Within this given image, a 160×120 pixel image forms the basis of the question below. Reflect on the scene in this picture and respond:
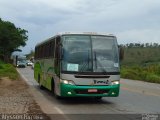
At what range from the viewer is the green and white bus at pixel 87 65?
16797 mm

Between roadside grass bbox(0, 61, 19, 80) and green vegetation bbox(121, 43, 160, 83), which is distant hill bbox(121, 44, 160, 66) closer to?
green vegetation bbox(121, 43, 160, 83)

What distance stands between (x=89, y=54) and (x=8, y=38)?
7763 cm

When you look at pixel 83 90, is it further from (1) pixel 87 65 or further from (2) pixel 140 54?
(2) pixel 140 54

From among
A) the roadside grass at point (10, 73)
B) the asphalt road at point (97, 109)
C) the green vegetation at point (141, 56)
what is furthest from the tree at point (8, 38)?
the asphalt road at point (97, 109)

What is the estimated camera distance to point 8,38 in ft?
305

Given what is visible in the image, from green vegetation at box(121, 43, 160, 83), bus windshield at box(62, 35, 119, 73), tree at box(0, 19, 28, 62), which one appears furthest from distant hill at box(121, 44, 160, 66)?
bus windshield at box(62, 35, 119, 73)

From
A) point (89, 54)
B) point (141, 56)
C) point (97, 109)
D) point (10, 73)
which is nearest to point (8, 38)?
point (141, 56)

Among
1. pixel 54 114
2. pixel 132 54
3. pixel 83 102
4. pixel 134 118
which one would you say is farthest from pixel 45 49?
pixel 132 54

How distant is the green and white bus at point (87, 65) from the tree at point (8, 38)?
74.3 metres

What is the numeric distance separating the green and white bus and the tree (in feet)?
244

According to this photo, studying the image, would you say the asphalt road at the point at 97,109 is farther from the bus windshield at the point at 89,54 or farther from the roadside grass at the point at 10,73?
the roadside grass at the point at 10,73

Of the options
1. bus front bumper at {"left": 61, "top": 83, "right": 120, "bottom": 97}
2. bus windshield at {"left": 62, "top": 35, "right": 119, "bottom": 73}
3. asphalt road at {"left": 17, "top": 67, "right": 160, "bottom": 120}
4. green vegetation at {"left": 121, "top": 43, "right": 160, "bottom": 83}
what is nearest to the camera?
asphalt road at {"left": 17, "top": 67, "right": 160, "bottom": 120}

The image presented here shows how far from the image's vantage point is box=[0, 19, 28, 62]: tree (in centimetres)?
9206

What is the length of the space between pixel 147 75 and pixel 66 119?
32.8 meters
